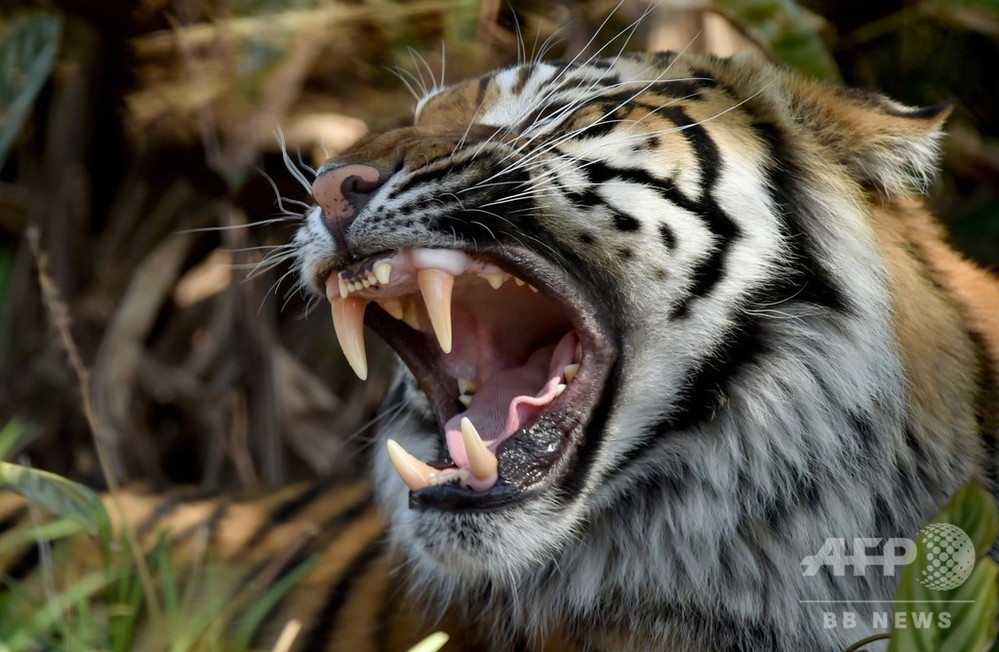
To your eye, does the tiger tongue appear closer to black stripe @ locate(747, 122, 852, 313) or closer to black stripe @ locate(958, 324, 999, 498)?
black stripe @ locate(747, 122, 852, 313)

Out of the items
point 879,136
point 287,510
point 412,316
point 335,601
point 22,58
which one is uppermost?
point 22,58

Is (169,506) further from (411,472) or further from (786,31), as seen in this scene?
(786,31)

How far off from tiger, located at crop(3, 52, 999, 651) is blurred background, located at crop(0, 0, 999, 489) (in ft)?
4.05

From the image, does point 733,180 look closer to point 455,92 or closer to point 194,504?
point 455,92

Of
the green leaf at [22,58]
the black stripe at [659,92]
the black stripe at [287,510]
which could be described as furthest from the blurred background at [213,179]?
the black stripe at [659,92]

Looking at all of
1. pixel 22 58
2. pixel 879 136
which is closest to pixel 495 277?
pixel 879 136

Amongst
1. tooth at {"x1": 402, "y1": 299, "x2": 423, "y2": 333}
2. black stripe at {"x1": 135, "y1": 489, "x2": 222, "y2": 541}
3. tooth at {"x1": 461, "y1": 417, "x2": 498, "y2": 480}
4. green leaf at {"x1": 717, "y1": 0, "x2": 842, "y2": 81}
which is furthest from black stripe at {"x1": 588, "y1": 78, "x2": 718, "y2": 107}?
black stripe at {"x1": 135, "y1": 489, "x2": 222, "y2": 541}

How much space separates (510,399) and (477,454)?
0.21m

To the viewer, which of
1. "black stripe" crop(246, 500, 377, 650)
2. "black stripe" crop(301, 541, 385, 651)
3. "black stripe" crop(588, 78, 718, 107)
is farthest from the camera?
"black stripe" crop(246, 500, 377, 650)

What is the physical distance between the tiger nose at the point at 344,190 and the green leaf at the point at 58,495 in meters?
0.56

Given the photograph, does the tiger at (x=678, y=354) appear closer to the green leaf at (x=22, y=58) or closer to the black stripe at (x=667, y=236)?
the black stripe at (x=667, y=236)

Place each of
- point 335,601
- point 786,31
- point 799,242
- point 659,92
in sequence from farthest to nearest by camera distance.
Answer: point 786,31 < point 335,601 < point 659,92 < point 799,242

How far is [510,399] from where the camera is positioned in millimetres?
1626

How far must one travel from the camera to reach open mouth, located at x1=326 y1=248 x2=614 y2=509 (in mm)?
1467
